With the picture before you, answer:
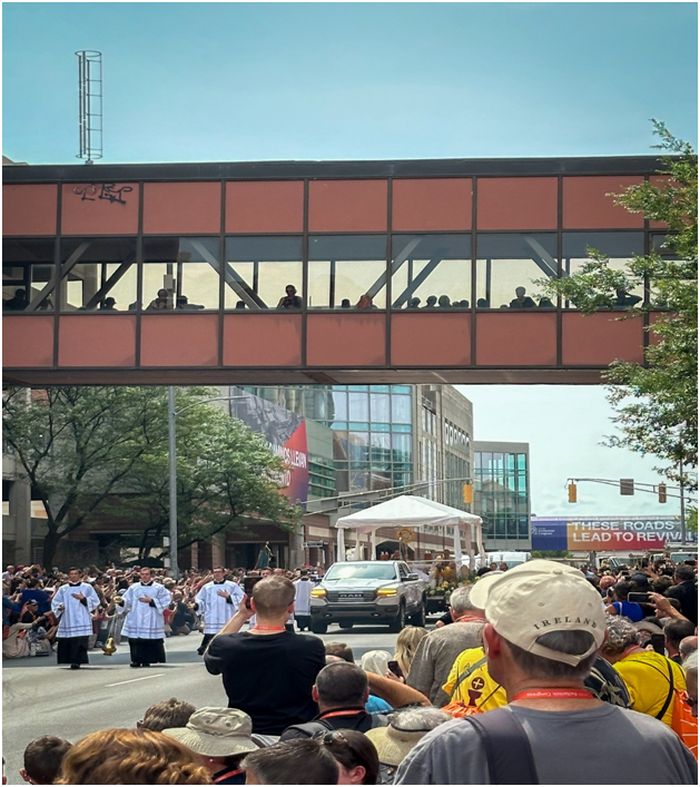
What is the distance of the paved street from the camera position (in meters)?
16.1

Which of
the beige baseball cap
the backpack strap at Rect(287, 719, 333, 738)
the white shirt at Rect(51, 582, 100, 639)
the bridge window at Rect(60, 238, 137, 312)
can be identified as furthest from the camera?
the bridge window at Rect(60, 238, 137, 312)

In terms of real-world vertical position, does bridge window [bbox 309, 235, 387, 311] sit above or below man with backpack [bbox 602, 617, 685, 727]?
above

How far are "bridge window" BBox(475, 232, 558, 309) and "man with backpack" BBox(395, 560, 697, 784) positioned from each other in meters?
26.3

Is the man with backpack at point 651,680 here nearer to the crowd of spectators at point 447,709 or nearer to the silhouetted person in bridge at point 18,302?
the crowd of spectators at point 447,709

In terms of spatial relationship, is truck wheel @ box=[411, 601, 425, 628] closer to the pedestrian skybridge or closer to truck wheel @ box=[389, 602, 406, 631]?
truck wheel @ box=[389, 602, 406, 631]

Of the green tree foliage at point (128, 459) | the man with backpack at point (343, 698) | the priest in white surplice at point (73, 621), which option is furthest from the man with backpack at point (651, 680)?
the green tree foliage at point (128, 459)

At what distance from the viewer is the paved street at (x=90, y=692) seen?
16.1 metres

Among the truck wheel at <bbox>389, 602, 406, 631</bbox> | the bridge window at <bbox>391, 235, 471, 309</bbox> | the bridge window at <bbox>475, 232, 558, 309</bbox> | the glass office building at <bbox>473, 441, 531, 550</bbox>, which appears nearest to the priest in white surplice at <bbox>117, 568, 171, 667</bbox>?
the truck wheel at <bbox>389, 602, 406, 631</bbox>

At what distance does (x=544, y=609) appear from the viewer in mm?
3535

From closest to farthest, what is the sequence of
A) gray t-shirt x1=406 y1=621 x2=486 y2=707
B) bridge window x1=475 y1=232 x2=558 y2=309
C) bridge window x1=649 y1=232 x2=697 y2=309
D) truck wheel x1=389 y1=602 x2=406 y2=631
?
gray t-shirt x1=406 y1=621 x2=486 y2=707, bridge window x1=649 y1=232 x2=697 y2=309, bridge window x1=475 y1=232 x2=558 y2=309, truck wheel x1=389 y1=602 x2=406 y2=631

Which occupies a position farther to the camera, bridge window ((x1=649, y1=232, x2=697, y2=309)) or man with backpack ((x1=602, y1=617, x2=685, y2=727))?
bridge window ((x1=649, y1=232, x2=697, y2=309))

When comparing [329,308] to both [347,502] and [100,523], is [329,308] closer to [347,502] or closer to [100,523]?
[100,523]

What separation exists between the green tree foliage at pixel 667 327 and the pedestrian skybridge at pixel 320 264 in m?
4.12

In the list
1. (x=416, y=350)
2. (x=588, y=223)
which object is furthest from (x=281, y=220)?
(x=588, y=223)
